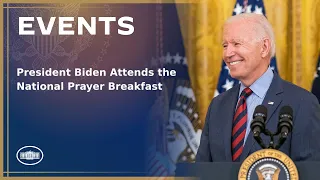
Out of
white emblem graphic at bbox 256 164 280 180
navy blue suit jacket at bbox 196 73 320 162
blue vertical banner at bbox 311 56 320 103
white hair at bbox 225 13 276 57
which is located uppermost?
white hair at bbox 225 13 276 57

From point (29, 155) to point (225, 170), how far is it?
2788 millimetres

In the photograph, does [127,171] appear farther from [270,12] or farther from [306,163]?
[306,163]

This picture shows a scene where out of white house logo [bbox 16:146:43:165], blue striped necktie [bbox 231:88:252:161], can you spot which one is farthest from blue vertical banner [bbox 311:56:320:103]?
white house logo [bbox 16:146:43:165]

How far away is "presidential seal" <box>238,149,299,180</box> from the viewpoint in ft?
7.68

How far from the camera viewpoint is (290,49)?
15.9 feet

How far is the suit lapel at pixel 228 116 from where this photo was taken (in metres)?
2.96

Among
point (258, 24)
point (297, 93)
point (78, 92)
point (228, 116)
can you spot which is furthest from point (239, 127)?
point (78, 92)

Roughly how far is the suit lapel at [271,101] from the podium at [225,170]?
371 millimetres

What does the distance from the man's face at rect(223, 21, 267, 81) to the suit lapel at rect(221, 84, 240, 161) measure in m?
0.10

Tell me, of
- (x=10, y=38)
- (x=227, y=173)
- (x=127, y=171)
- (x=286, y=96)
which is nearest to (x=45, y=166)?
(x=127, y=171)

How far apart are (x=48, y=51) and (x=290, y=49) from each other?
1.68 meters

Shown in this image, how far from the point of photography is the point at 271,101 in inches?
117

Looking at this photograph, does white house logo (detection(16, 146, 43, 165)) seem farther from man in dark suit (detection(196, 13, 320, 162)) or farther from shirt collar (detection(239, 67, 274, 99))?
shirt collar (detection(239, 67, 274, 99))

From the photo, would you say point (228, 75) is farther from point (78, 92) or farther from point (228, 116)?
point (228, 116)
